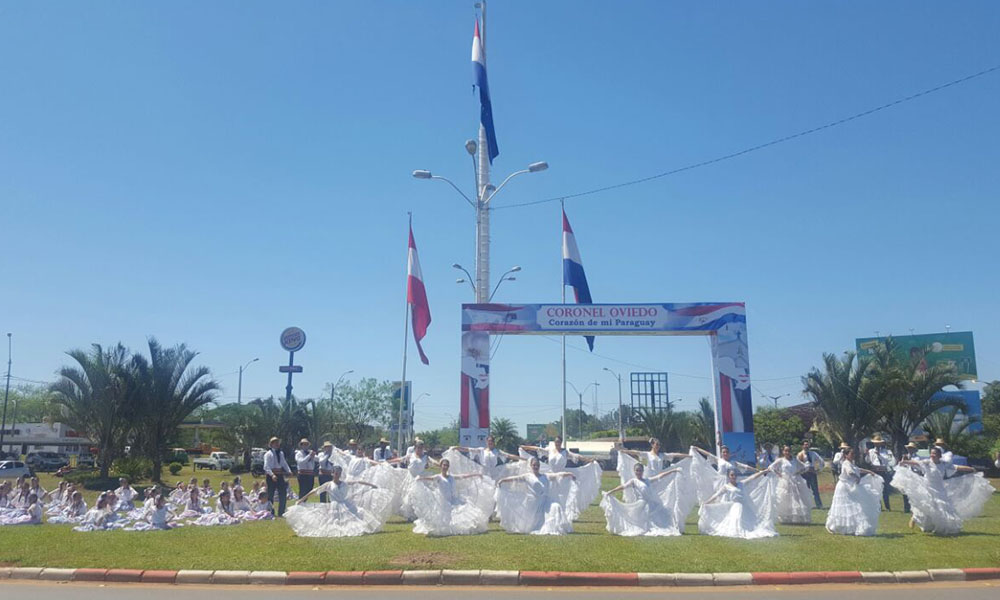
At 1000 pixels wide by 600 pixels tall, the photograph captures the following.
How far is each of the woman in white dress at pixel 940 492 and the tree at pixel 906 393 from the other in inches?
523

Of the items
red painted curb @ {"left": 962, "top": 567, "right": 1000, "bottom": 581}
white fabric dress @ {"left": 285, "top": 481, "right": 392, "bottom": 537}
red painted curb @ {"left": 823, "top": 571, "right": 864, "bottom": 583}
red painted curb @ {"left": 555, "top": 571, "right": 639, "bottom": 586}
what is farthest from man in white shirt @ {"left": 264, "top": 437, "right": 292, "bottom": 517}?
red painted curb @ {"left": 962, "top": 567, "right": 1000, "bottom": 581}

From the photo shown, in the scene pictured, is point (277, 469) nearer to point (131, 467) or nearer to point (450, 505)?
point (450, 505)

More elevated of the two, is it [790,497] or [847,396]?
[847,396]

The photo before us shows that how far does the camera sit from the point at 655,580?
980 centimetres

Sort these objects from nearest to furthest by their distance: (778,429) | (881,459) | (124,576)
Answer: (124,576), (881,459), (778,429)

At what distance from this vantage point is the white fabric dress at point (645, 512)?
1352 cm

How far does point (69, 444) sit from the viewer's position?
68.4 m

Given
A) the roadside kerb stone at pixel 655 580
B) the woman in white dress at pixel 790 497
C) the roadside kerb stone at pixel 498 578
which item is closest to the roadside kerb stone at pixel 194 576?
the roadside kerb stone at pixel 498 578

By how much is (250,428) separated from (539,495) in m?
35.1

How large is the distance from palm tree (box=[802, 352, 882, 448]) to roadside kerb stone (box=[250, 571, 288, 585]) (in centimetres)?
2377

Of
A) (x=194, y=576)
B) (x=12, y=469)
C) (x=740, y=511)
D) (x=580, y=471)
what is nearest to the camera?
(x=194, y=576)

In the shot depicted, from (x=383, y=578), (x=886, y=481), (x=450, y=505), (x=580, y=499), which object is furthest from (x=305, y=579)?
(x=886, y=481)

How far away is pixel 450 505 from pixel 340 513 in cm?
200

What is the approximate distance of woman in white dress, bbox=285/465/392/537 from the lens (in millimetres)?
13242
